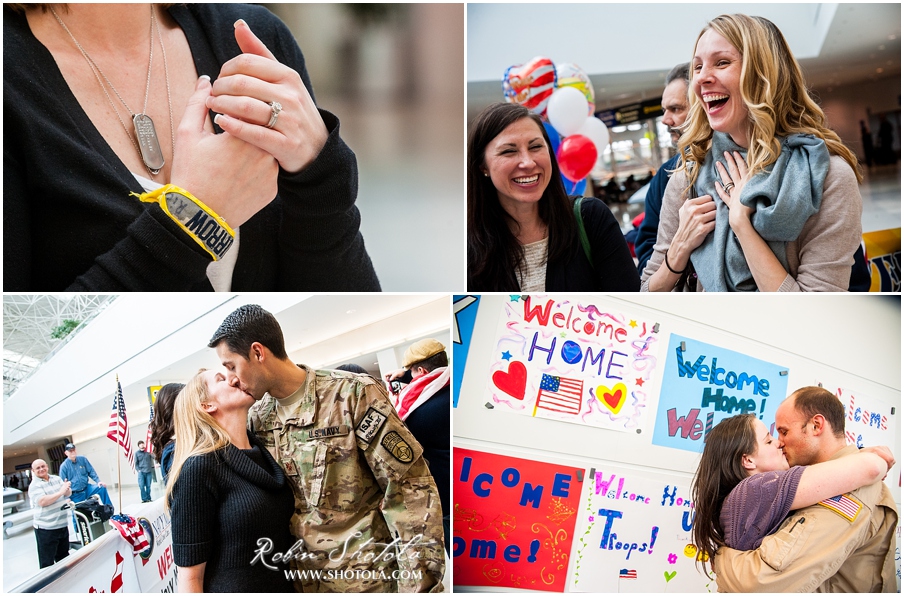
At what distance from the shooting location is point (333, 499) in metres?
2.07

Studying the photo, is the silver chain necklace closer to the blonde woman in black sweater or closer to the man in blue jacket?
the blonde woman in black sweater

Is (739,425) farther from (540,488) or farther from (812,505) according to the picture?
(540,488)

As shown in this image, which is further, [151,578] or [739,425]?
[739,425]

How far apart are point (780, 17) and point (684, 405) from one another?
122 cm

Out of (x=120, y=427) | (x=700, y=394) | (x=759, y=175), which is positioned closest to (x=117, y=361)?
(x=120, y=427)

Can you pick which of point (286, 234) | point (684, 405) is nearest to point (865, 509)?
point (684, 405)

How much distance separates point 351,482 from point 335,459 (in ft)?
0.27

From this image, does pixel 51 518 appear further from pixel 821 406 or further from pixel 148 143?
pixel 821 406

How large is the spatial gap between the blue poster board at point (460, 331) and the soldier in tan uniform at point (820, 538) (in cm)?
99

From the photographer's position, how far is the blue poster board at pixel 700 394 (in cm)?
229

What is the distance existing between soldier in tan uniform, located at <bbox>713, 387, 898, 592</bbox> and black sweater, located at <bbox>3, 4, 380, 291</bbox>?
1.50 metres

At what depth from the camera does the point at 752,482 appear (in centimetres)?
220

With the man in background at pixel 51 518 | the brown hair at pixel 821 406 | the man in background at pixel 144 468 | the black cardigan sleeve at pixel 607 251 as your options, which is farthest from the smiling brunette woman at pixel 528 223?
the man in background at pixel 51 518

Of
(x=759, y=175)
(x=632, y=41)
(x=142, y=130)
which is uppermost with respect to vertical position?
(x=632, y=41)
